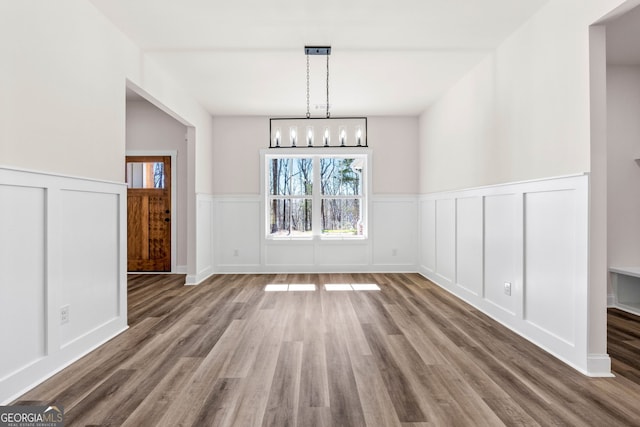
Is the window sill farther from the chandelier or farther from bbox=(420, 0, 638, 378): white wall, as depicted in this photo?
bbox=(420, 0, 638, 378): white wall

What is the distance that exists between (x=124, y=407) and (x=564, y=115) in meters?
3.31

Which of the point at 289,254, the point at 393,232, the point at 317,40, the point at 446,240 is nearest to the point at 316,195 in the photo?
the point at 289,254

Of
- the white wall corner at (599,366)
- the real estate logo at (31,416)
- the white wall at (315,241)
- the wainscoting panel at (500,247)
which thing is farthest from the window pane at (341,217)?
the real estate logo at (31,416)

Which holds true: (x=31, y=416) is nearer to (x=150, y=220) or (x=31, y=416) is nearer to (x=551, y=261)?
(x=551, y=261)

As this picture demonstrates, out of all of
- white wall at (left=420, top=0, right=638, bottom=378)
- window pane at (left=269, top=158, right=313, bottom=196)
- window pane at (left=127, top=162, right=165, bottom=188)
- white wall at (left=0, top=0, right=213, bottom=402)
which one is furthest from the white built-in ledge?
window pane at (left=127, top=162, right=165, bottom=188)

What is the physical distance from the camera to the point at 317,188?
6.08m

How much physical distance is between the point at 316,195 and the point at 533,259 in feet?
12.3

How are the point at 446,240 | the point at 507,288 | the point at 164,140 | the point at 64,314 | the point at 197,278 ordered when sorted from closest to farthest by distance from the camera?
the point at 64,314 → the point at 507,288 → the point at 446,240 → the point at 197,278 → the point at 164,140

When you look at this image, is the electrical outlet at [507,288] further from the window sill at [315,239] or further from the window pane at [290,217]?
the window pane at [290,217]

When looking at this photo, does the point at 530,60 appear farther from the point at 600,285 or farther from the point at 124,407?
the point at 124,407

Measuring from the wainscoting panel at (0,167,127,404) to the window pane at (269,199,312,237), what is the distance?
3.18 metres

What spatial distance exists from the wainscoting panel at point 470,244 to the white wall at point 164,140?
4.22 m

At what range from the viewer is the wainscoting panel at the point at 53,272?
1.96 meters

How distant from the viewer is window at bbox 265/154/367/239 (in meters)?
6.09
